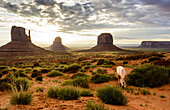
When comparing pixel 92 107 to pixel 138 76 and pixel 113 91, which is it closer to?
pixel 113 91

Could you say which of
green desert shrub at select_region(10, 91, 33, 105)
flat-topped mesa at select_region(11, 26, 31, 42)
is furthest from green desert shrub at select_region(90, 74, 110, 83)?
flat-topped mesa at select_region(11, 26, 31, 42)

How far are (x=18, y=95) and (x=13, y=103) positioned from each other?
13.6 inches

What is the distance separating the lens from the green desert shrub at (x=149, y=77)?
8589 millimetres

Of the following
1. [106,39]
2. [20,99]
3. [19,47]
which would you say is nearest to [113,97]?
[20,99]

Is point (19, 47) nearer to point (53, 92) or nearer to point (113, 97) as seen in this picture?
point (53, 92)

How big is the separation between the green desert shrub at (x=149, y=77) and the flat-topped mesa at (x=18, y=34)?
11411cm

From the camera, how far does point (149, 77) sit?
355 inches

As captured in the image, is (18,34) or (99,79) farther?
(18,34)

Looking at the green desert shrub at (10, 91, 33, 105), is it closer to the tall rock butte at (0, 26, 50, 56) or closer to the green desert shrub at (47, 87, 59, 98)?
the green desert shrub at (47, 87, 59, 98)

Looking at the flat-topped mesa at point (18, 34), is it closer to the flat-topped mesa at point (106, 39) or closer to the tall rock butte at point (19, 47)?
the tall rock butte at point (19, 47)

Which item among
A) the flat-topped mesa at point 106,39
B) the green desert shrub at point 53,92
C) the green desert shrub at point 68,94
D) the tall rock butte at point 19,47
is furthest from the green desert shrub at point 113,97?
the flat-topped mesa at point 106,39

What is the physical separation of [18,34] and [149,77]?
385 feet

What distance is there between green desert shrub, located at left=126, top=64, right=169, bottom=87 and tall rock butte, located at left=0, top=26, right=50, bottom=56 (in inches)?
3273

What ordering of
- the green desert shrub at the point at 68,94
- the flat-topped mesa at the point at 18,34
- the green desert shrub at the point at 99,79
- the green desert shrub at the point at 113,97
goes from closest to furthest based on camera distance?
the green desert shrub at the point at 113,97
the green desert shrub at the point at 68,94
the green desert shrub at the point at 99,79
the flat-topped mesa at the point at 18,34
